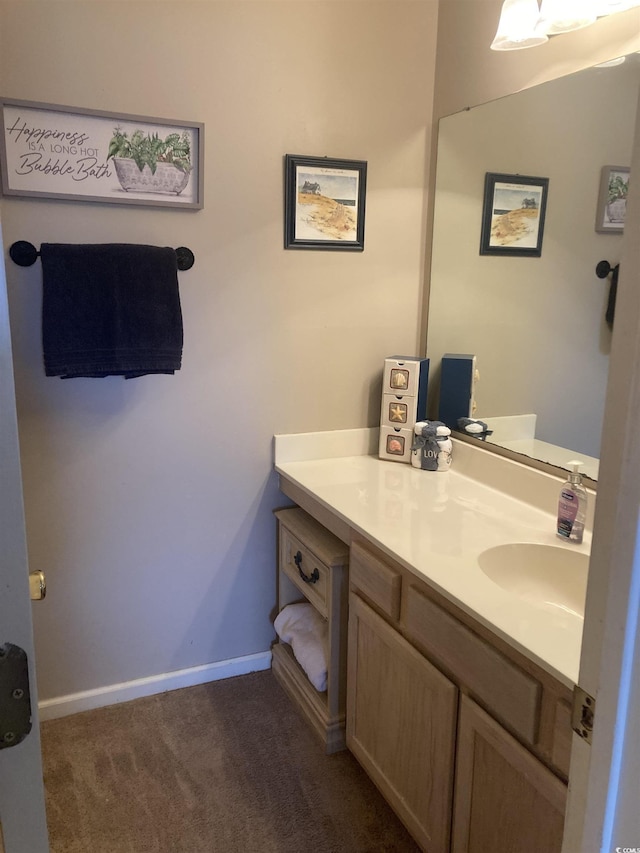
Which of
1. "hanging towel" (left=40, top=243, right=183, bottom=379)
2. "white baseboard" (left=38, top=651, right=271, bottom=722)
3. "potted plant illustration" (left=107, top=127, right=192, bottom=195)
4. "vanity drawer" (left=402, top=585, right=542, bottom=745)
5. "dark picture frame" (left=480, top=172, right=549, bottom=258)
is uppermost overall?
"potted plant illustration" (left=107, top=127, right=192, bottom=195)

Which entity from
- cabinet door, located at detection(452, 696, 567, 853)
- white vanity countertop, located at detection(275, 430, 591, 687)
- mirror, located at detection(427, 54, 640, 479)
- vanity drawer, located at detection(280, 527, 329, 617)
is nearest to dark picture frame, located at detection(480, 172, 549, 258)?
mirror, located at detection(427, 54, 640, 479)

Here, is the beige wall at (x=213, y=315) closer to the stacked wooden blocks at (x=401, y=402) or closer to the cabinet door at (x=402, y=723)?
the stacked wooden blocks at (x=401, y=402)

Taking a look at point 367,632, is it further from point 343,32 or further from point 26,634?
point 343,32

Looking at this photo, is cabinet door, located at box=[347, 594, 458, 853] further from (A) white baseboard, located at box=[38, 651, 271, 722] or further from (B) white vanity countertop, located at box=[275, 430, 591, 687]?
(A) white baseboard, located at box=[38, 651, 271, 722]

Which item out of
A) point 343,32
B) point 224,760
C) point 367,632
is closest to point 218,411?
point 367,632

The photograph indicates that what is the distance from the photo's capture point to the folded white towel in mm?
1997

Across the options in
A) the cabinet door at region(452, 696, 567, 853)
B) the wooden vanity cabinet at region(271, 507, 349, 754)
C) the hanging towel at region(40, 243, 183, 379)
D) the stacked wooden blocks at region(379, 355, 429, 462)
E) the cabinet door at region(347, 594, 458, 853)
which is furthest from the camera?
the stacked wooden blocks at region(379, 355, 429, 462)

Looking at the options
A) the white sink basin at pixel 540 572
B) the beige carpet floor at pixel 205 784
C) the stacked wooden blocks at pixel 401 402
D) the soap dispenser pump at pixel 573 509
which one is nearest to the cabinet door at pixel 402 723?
the beige carpet floor at pixel 205 784

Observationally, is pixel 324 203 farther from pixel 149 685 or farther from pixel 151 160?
pixel 149 685

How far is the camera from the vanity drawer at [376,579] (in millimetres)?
1577

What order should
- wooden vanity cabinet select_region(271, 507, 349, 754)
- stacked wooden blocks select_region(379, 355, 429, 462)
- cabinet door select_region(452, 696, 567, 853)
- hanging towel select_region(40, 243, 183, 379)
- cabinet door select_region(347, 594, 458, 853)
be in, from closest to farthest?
1. cabinet door select_region(452, 696, 567, 853)
2. cabinet door select_region(347, 594, 458, 853)
3. hanging towel select_region(40, 243, 183, 379)
4. wooden vanity cabinet select_region(271, 507, 349, 754)
5. stacked wooden blocks select_region(379, 355, 429, 462)

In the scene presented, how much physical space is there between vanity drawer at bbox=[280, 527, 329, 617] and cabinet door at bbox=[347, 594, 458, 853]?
0.17 m

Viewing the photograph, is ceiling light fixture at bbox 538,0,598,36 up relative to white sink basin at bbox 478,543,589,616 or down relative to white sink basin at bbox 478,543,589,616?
up

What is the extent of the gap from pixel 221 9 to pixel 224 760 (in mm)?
2153
